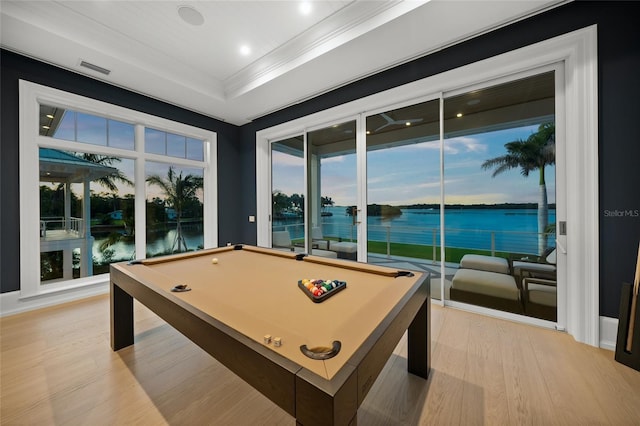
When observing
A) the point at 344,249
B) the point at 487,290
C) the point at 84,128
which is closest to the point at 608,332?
the point at 487,290

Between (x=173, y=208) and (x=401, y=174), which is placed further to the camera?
(x=173, y=208)

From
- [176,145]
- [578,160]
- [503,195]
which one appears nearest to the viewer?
[578,160]

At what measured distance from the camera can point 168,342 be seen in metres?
2.09

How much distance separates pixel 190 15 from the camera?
2.42 m

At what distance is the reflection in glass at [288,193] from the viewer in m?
4.32

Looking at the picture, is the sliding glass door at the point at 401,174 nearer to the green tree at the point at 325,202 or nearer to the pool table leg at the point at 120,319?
the green tree at the point at 325,202

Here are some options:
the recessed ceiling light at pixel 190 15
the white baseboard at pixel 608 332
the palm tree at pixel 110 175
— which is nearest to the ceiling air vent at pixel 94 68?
the palm tree at pixel 110 175

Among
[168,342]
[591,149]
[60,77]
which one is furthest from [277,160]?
[591,149]

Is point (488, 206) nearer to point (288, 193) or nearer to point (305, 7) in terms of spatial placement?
point (305, 7)

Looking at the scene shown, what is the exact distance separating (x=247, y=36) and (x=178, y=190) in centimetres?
278

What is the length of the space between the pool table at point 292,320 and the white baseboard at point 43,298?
172 centimetres

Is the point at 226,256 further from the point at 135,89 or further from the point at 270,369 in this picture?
the point at 135,89

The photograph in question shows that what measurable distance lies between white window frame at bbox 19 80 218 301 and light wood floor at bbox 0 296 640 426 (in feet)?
2.93

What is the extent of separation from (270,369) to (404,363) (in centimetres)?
146
